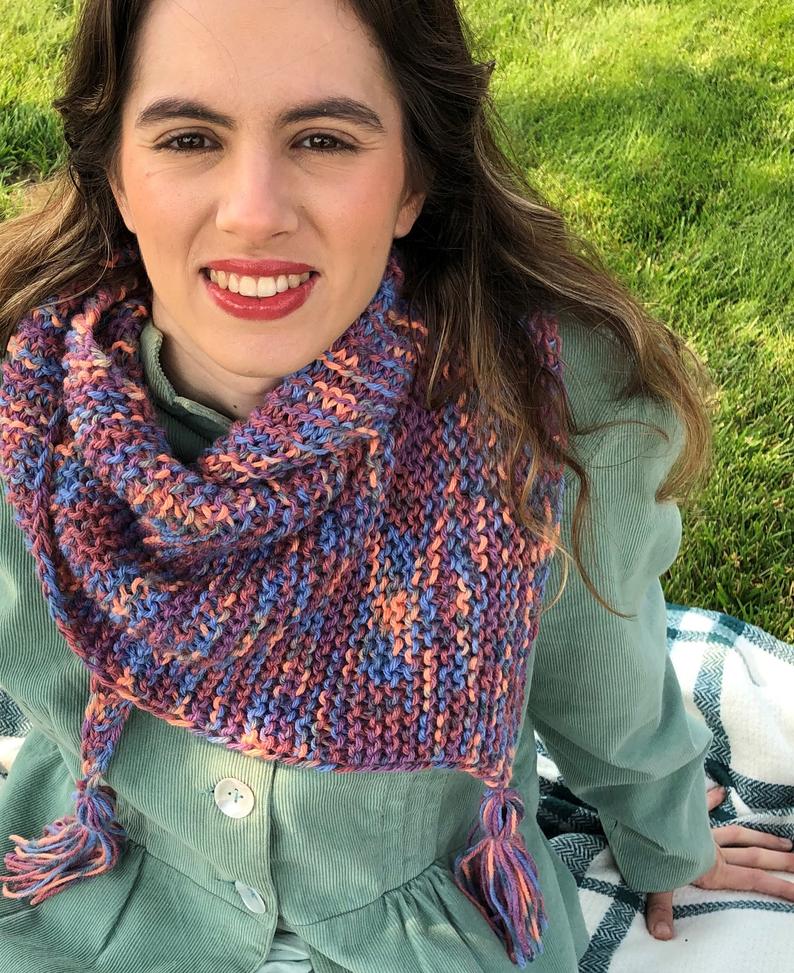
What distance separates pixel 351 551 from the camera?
1.44 m

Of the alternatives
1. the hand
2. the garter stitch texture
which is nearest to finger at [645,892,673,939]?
the hand

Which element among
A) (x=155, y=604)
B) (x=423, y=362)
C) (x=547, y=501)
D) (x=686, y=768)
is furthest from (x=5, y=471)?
(x=686, y=768)

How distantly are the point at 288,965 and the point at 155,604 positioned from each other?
1.89 ft

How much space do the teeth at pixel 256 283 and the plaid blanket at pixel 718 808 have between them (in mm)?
1228

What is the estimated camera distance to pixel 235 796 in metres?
1.50

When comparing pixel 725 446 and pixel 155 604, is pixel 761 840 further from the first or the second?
pixel 155 604

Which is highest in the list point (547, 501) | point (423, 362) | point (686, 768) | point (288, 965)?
point (423, 362)

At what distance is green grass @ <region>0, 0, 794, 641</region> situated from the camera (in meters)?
2.63

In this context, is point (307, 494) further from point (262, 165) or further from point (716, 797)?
point (716, 797)

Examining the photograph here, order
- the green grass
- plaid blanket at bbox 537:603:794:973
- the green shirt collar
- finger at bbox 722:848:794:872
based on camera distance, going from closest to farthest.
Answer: the green shirt collar < plaid blanket at bbox 537:603:794:973 < finger at bbox 722:848:794:872 < the green grass

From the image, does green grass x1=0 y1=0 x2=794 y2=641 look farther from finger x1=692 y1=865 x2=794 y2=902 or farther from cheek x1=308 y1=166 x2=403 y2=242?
A: cheek x1=308 y1=166 x2=403 y2=242

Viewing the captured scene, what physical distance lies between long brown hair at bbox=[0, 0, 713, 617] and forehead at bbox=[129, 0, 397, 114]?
56mm

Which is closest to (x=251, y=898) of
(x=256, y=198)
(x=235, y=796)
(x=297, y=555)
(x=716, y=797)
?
(x=235, y=796)

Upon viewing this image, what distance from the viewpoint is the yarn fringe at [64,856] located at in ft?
5.40
